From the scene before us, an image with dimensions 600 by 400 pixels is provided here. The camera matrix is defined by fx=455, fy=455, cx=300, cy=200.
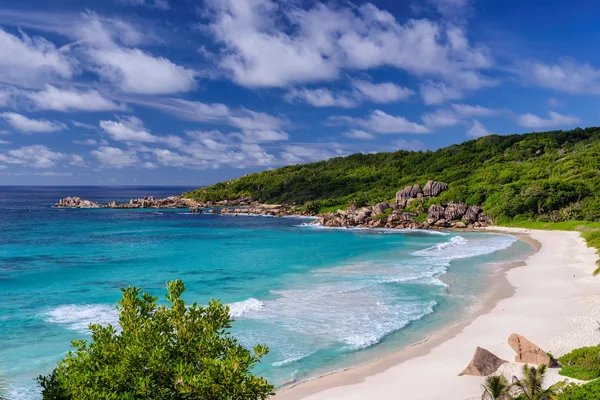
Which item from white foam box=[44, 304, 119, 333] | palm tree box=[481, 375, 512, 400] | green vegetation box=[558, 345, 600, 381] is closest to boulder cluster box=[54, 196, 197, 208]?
white foam box=[44, 304, 119, 333]

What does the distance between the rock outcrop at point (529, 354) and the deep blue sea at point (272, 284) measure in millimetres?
6205

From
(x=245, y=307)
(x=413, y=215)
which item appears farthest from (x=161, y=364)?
(x=413, y=215)

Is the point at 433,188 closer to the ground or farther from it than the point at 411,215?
farther from it

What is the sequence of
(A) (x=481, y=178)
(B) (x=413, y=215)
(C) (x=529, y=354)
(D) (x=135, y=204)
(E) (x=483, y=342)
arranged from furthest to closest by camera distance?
(D) (x=135, y=204)
(A) (x=481, y=178)
(B) (x=413, y=215)
(E) (x=483, y=342)
(C) (x=529, y=354)

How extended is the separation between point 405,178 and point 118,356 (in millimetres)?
135110

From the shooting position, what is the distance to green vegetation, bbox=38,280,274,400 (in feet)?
34.4

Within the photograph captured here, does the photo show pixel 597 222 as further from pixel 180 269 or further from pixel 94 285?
pixel 94 285

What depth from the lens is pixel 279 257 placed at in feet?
189

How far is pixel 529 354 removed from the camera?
20922 millimetres

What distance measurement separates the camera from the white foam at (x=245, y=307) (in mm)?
31634

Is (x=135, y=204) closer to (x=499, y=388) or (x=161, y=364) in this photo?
(x=499, y=388)

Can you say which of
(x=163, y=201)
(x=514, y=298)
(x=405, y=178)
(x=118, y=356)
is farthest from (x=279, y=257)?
(x=163, y=201)

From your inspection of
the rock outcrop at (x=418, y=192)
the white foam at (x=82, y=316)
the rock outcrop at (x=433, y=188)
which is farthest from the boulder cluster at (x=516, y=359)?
the rock outcrop at (x=433, y=188)

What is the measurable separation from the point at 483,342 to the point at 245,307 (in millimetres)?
16230
